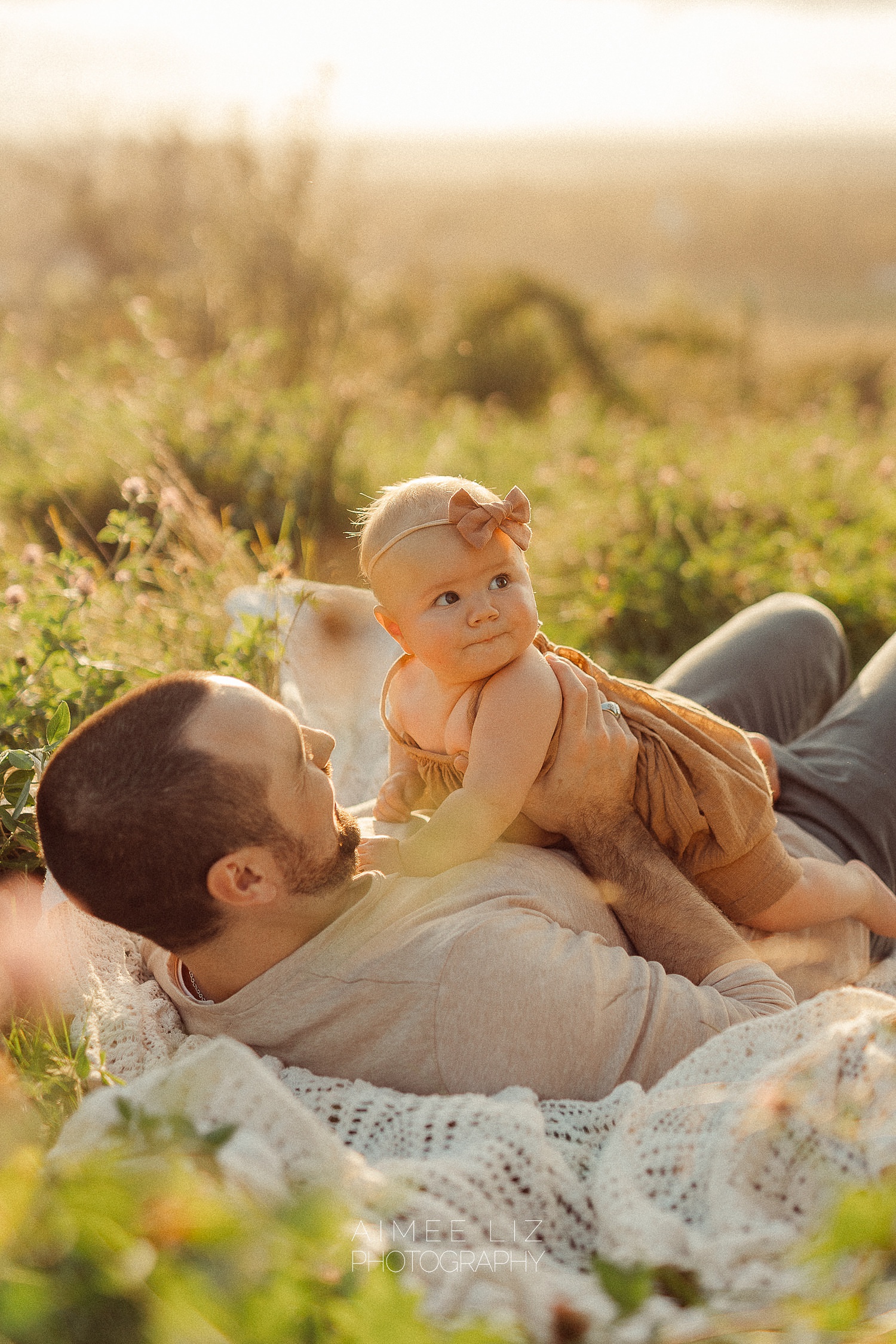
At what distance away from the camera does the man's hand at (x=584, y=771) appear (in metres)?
2.11

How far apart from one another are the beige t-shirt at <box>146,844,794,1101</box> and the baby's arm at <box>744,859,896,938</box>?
1.32ft

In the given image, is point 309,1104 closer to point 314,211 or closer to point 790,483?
Answer: point 790,483

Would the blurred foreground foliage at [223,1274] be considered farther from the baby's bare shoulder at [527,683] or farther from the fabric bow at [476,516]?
the fabric bow at [476,516]

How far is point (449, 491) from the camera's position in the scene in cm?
213

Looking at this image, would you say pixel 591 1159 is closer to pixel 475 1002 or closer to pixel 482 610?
pixel 475 1002

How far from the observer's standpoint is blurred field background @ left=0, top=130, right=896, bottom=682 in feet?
15.1

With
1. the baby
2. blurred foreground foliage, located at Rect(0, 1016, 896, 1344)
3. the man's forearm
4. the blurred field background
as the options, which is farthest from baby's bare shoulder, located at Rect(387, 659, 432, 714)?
blurred foreground foliage, located at Rect(0, 1016, 896, 1344)

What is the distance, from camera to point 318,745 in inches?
77.5

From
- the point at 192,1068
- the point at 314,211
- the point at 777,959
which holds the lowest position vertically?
the point at 777,959

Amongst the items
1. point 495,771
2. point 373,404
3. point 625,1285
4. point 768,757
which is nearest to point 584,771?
→ point 495,771

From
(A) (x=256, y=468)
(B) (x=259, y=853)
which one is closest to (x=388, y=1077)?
(B) (x=259, y=853)

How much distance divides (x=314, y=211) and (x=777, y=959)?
9.01m

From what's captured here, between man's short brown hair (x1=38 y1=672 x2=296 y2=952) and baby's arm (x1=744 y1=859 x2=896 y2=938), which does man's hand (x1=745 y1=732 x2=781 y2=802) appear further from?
man's short brown hair (x1=38 y1=672 x2=296 y2=952)

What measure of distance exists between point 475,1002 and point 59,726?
1.26 meters
